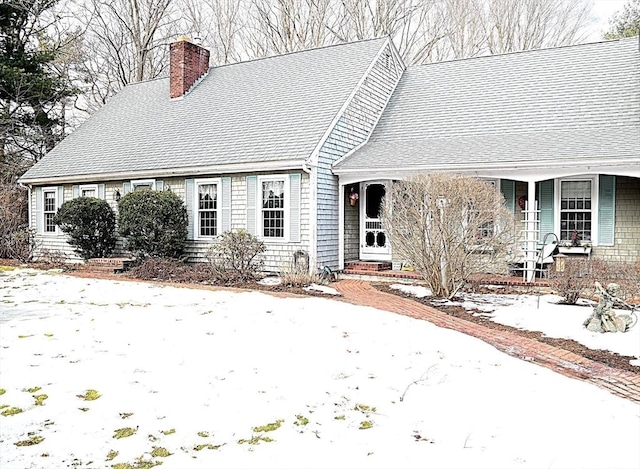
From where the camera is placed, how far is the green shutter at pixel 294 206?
44.4ft

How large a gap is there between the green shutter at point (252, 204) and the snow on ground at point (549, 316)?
4524 mm

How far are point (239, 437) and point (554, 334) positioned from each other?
198 inches

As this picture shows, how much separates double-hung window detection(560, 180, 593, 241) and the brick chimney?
1192 cm

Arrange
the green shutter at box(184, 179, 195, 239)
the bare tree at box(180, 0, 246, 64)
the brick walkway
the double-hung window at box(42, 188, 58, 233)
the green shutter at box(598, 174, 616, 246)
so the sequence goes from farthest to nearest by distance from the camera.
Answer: the bare tree at box(180, 0, 246, 64), the double-hung window at box(42, 188, 58, 233), the green shutter at box(184, 179, 195, 239), the green shutter at box(598, 174, 616, 246), the brick walkway

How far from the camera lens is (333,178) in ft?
46.7

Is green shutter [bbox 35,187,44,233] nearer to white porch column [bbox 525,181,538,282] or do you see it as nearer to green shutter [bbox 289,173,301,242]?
green shutter [bbox 289,173,301,242]

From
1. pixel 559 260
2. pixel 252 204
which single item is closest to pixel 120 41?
pixel 252 204

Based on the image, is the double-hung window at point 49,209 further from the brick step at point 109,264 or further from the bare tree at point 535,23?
the bare tree at point 535,23

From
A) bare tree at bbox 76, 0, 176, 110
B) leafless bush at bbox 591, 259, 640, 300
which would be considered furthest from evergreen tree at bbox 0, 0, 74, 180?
leafless bush at bbox 591, 259, 640, 300

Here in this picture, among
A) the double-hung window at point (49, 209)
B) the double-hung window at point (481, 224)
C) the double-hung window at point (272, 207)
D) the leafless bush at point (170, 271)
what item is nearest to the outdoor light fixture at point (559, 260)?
the double-hung window at point (481, 224)

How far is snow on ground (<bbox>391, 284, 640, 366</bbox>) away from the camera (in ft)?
23.7

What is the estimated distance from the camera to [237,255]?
13.2m

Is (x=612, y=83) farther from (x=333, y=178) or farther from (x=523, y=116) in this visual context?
(x=333, y=178)

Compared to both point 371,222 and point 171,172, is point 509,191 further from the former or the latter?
point 171,172
